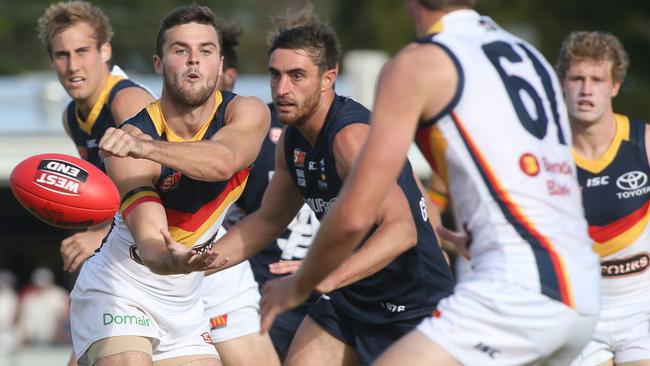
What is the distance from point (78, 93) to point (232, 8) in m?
47.0

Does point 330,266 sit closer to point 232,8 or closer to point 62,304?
point 62,304

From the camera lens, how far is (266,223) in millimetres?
6734

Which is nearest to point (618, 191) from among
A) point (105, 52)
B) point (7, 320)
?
point (105, 52)

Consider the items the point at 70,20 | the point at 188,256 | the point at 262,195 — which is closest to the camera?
the point at 188,256

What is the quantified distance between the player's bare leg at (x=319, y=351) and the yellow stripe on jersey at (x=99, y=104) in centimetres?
213

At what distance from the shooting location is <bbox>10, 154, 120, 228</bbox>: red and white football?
6.51 meters

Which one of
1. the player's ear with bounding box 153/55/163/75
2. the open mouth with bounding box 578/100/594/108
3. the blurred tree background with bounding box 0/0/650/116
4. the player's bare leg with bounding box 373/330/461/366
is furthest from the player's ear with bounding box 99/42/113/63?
the blurred tree background with bounding box 0/0/650/116

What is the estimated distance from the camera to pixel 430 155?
4.95 metres

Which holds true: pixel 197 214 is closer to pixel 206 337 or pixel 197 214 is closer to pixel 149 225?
pixel 149 225

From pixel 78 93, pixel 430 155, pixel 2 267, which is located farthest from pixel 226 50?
pixel 2 267

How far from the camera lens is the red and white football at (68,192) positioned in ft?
21.4

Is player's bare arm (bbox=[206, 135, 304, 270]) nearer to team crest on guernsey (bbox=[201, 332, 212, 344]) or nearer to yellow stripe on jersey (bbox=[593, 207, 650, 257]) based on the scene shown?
team crest on guernsey (bbox=[201, 332, 212, 344])

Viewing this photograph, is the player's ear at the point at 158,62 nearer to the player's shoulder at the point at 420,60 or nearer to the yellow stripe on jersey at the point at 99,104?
the yellow stripe on jersey at the point at 99,104

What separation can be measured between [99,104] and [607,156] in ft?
10.7
